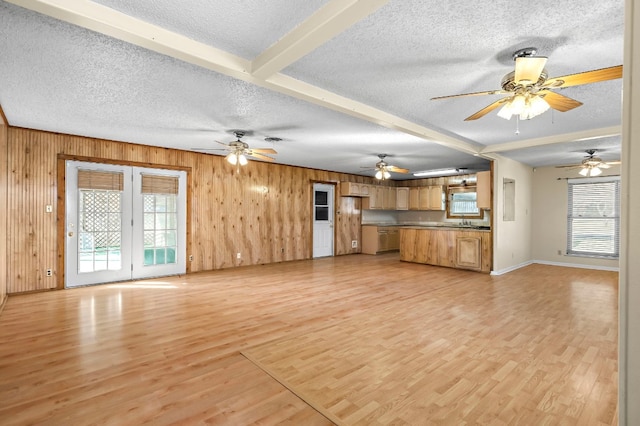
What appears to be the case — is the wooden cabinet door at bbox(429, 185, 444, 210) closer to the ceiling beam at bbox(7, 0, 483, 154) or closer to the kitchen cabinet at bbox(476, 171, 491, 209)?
the kitchen cabinet at bbox(476, 171, 491, 209)

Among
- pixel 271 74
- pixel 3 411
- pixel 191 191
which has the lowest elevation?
pixel 3 411

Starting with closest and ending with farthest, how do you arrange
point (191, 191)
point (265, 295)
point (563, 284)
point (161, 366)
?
point (161, 366)
point (265, 295)
point (563, 284)
point (191, 191)

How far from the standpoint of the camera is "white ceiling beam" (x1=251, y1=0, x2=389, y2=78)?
1.71 metres

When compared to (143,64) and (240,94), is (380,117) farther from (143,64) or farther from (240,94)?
(143,64)

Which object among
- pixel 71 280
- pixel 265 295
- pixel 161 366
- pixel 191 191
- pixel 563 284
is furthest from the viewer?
pixel 191 191

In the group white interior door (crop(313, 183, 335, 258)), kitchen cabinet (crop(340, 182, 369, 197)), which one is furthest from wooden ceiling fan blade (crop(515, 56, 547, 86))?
kitchen cabinet (crop(340, 182, 369, 197))

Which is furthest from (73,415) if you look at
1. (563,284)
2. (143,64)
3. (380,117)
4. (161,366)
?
(563,284)

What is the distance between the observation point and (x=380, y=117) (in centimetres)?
371

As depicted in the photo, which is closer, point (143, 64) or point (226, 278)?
point (143, 64)

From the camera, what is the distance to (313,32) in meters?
1.94

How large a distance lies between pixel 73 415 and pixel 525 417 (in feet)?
9.15

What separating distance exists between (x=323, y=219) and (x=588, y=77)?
6965 mm

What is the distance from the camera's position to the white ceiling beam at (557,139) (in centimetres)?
438

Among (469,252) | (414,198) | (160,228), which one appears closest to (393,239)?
(414,198)
